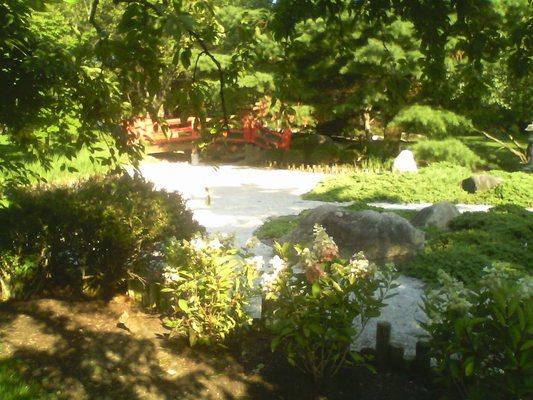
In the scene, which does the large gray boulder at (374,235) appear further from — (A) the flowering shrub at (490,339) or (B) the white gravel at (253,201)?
(A) the flowering shrub at (490,339)

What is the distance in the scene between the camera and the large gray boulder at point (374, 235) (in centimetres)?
632

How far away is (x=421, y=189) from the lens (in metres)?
11.3

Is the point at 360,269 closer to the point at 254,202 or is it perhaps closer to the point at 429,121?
the point at 254,202

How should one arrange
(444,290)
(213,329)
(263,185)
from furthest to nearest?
(263,185) → (213,329) → (444,290)

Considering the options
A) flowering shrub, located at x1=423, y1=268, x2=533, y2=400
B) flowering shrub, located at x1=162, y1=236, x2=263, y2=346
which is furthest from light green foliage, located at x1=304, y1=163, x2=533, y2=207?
flowering shrub, located at x1=423, y1=268, x2=533, y2=400

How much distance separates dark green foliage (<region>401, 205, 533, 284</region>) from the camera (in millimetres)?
5719

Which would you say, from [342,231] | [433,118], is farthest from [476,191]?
[342,231]

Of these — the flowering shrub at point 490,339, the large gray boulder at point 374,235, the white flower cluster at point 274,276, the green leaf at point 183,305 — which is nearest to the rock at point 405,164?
the large gray boulder at point 374,235

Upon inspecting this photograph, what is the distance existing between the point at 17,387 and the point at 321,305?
6.17 ft

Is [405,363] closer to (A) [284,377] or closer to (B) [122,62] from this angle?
(A) [284,377]

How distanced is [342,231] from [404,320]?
184cm

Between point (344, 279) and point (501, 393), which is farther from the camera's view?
point (344, 279)

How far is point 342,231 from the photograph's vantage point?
6559 millimetres

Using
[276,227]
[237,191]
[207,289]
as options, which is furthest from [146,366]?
[237,191]
